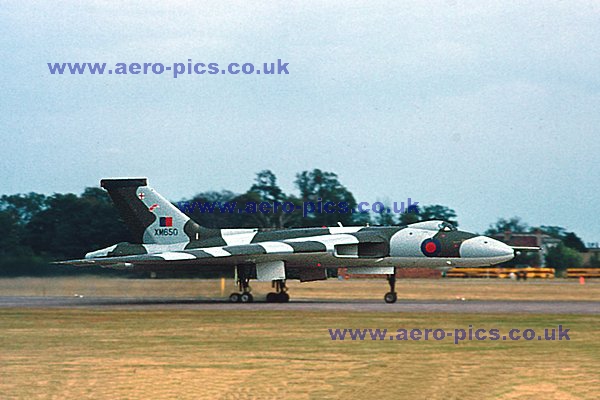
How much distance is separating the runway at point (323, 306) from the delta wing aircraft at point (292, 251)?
1191 mm

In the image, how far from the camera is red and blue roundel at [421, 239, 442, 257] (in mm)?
33812

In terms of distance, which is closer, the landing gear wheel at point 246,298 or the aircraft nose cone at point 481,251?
the aircraft nose cone at point 481,251

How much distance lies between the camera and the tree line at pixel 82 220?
125 ft

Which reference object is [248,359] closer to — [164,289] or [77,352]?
[77,352]

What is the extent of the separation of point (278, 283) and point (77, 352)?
18.2 m

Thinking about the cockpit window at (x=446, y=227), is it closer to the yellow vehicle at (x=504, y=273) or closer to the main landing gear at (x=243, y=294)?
the main landing gear at (x=243, y=294)

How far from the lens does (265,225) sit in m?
55.3

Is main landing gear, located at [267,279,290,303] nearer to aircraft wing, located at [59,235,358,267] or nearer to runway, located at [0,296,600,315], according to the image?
runway, located at [0,296,600,315]

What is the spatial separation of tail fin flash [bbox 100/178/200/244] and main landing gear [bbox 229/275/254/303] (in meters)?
2.71

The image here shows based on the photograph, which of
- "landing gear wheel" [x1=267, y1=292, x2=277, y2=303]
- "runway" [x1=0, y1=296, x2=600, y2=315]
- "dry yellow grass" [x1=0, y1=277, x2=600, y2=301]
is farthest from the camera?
"dry yellow grass" [x1=0, y1=277, x2=600, y2=301]

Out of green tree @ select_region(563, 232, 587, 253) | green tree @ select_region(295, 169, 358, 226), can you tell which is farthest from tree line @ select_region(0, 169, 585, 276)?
green tree @ select_region(563, 232, 587, 253)

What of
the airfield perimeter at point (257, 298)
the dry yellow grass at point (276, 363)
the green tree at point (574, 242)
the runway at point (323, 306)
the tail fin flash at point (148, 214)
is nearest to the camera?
the dry yellow grass at point (276, 363)

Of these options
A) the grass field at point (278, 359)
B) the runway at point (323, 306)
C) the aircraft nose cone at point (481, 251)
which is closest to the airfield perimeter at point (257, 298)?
the runway at point (323, 306)

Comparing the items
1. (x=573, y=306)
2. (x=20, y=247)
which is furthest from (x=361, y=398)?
(x=20, y=247)
